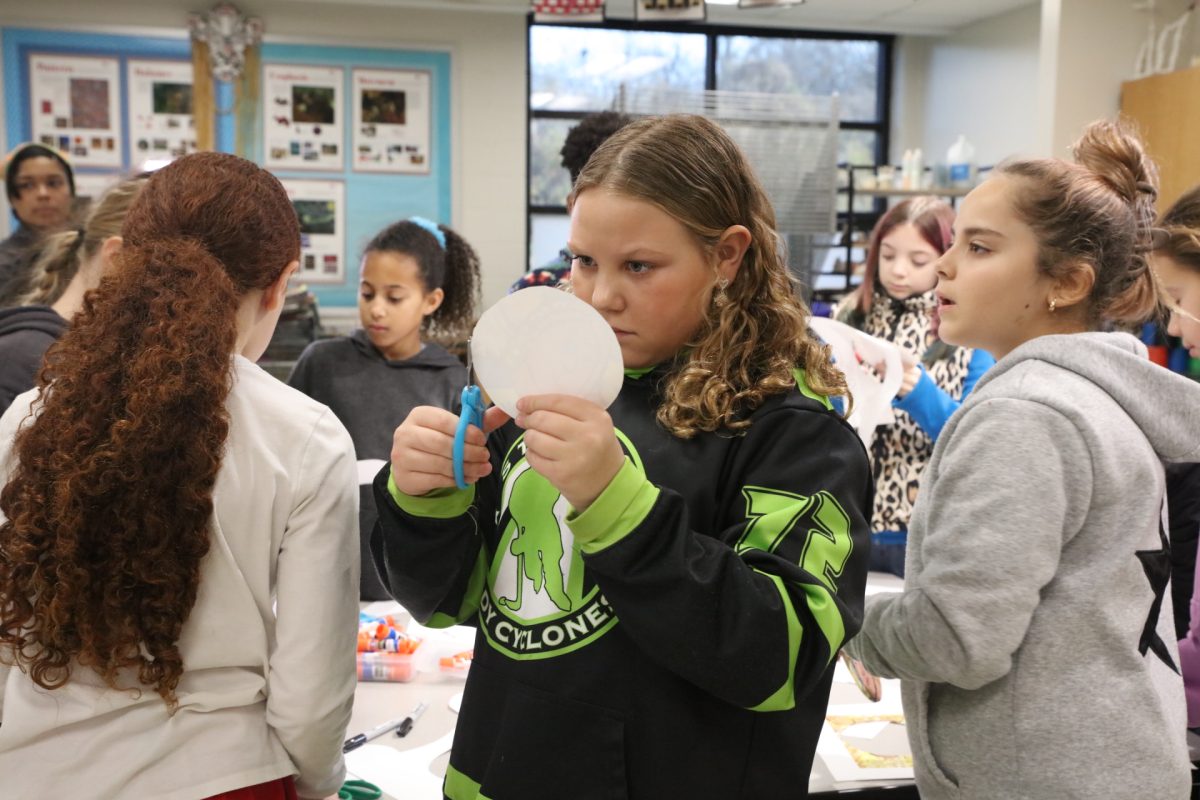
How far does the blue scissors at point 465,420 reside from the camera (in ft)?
2.80

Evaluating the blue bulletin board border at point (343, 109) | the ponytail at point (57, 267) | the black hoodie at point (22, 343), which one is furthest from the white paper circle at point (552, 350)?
the blue bulletin board border at point (343, 109)

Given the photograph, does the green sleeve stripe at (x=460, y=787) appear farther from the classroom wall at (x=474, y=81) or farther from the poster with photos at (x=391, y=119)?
the poster with photos at (x=391, y=119)

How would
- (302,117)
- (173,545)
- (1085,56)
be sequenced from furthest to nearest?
(302,117) → (1085,56) → (173,545)

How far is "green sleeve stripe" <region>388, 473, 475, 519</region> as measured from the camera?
3.05 ft

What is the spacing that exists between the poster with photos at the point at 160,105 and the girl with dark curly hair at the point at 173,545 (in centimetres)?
463

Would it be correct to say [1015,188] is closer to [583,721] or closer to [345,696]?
[583,721]

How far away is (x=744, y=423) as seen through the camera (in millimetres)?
906

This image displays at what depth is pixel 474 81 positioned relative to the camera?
5484mm

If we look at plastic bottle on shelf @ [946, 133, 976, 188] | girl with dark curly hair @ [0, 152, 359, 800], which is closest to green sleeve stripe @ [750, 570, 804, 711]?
girl with dark curly hair @ [0, 152, 359, 800]

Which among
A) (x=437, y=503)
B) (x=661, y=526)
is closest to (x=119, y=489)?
(x=437, y=503)

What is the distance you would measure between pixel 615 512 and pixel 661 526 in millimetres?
A: 41

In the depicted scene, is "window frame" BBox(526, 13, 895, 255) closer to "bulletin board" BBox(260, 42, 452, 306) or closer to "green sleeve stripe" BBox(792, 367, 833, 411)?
"bulletin board" BBox(260, 42, 452, 306)

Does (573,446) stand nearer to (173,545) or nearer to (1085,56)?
(173,545)

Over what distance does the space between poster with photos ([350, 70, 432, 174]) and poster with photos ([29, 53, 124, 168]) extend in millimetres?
1265
